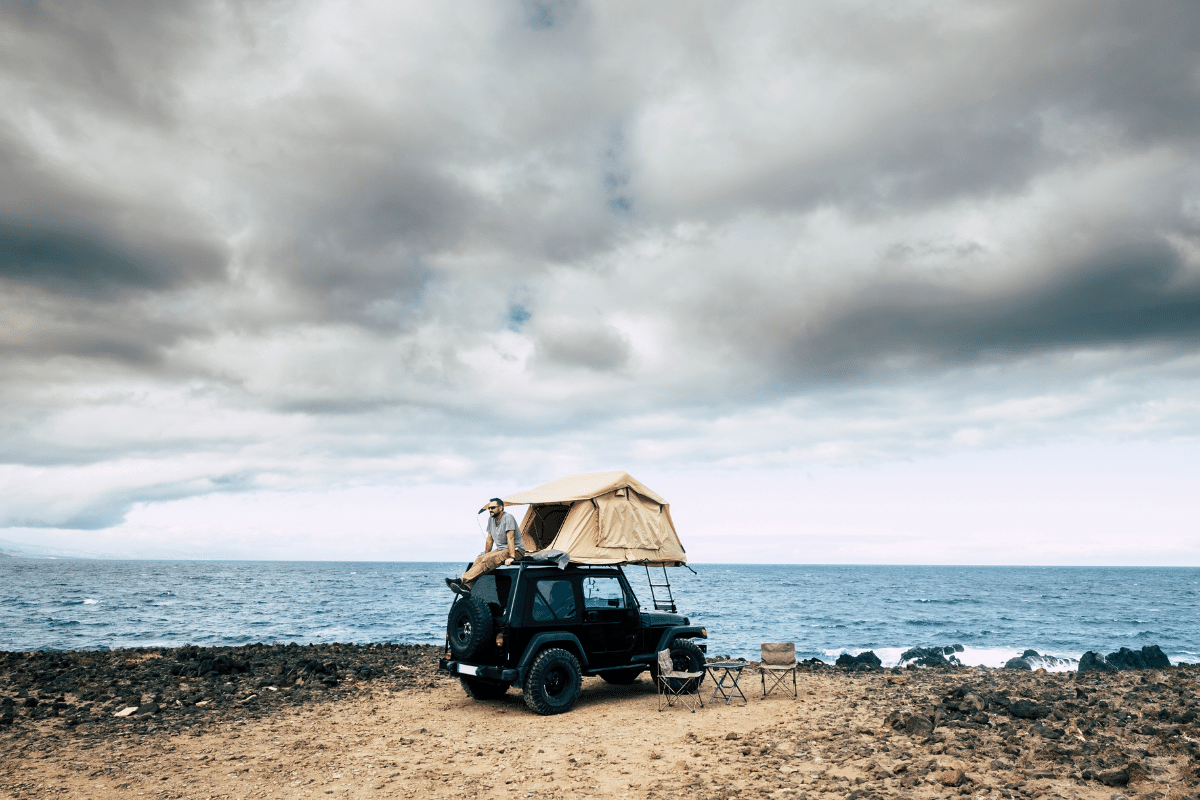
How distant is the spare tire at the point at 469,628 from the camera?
32.1 ft

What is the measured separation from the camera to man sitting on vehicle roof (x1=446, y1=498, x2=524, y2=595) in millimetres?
10383

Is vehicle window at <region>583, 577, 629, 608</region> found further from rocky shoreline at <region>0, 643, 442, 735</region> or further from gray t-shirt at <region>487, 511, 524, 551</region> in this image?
rocky shoreline at <region>0, 643, 442, 735</region>

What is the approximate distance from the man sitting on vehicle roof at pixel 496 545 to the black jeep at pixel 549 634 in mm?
143

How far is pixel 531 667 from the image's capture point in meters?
9.92

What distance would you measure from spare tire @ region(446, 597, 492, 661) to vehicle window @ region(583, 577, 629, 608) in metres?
1.64

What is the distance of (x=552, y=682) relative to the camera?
1024cm

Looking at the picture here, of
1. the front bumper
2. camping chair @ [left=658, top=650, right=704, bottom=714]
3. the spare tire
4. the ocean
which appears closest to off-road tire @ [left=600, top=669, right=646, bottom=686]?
camping chair @ [left=658, top=650, right=704, bottom=714]

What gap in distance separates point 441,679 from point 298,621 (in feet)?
103

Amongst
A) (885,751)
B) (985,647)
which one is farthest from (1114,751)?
(985,647)

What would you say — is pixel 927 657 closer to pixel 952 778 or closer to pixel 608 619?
pixel 608 619

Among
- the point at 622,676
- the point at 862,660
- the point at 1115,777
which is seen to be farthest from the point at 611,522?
the point at 862,660

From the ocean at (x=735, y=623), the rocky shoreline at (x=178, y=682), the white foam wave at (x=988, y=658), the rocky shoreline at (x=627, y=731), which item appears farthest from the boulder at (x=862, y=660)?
the rocky shoreline at (x=178, y=682)

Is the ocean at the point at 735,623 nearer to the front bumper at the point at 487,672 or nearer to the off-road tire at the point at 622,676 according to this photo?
the off-road tire at the point at 622,676

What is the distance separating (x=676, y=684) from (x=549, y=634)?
249 centimetres
